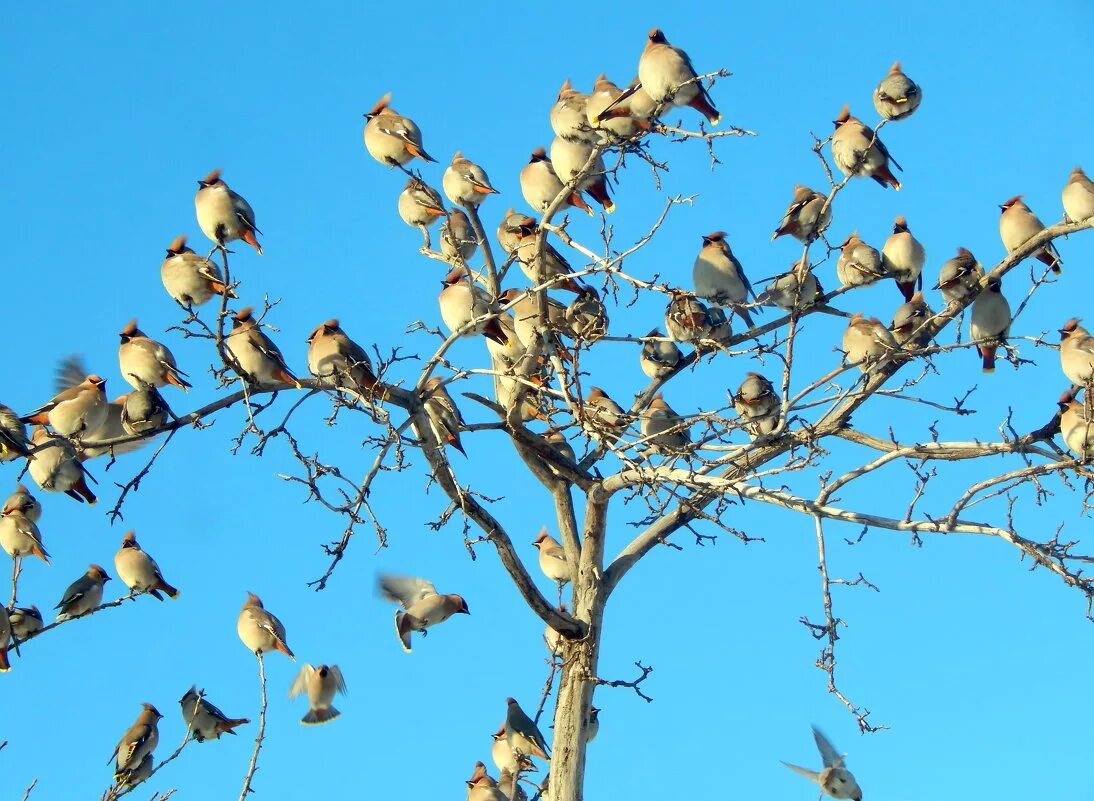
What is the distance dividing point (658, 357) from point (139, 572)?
3.59 meters

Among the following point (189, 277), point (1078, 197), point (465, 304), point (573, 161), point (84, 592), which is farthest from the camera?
point (84, 592)

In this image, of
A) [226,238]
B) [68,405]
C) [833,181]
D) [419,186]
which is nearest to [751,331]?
[833,181]

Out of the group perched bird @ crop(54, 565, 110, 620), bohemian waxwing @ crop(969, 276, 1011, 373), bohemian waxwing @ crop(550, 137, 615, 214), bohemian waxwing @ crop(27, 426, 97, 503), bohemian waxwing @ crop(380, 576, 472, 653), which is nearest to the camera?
bohemian waxwing @ crop(27, 426, 97, 503)

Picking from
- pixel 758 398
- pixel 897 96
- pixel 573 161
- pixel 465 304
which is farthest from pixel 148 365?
pixel 897 96

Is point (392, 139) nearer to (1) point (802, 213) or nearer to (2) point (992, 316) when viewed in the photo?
(1) point (802, 213)

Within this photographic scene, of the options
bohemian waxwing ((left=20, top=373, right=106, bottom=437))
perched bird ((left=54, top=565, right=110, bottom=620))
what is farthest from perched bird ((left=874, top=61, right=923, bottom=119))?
perched bird ((left=54, top=565, right=110, bottom=620))

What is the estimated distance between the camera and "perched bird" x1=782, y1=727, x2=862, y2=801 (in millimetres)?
9992

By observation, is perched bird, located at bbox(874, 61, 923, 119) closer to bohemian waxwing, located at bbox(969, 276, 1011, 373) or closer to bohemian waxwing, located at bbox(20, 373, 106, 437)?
bohemian waxwing, located at bbox(969, 276, 1011, 373)

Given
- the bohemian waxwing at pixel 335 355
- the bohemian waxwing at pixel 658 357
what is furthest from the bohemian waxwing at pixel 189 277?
Answer: the bohemian waxwing at pixel 658 357

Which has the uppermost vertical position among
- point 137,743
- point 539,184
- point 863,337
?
point 539,184

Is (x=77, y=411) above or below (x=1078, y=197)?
below

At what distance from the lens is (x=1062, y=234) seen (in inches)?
316

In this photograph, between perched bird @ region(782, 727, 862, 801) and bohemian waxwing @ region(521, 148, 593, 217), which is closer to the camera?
bohemian waxwing @ region(521, 148, 593, 217)

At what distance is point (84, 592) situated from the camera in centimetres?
1027
